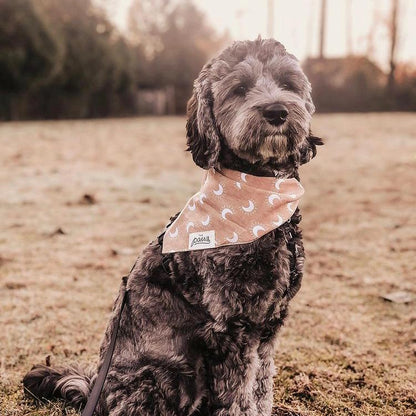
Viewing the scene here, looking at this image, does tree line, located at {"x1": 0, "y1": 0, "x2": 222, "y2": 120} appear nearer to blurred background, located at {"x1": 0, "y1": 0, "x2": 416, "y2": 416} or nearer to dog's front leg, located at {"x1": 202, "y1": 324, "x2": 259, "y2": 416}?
blurred background, located at {"x1": 0, "y1": 0, "x2": 416, "y2": 416}

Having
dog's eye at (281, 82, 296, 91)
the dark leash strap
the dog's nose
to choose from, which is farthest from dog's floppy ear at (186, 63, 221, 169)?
the dark leash strap

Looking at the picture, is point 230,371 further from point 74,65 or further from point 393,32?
point 393,32

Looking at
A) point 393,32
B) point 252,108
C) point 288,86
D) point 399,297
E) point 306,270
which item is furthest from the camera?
point 393,32

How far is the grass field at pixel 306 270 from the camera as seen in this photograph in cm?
381

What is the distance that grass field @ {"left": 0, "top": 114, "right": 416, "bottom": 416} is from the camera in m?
3.81

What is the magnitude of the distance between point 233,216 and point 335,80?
3774 centimetres

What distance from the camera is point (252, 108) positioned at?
2.90 meters

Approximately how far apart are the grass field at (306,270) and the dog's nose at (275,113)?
1.91 meters

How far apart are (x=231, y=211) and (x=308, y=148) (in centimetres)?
64

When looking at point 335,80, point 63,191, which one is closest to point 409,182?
point 63,191

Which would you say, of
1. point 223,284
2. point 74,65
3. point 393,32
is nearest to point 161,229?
point 223,284

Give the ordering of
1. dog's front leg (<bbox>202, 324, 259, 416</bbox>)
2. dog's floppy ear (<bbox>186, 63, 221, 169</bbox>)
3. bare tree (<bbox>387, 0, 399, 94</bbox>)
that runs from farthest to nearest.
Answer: bare tree (<bbox>387, 0, 399, 94</bbox>)
dog's floppy ear (<bbox>186, 63, 221, 169</bbox>)
dog's front leg (<bbox>202, 324, 259, 416</bbox>)

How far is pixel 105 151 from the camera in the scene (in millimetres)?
15586

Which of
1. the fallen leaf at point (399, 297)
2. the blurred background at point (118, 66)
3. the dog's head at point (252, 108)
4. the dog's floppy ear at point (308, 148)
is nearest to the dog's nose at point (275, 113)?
the dog's head at point (252, 108)
